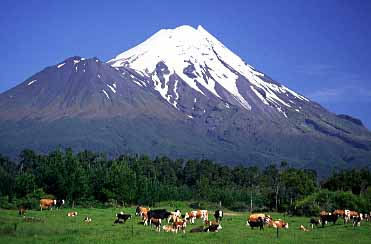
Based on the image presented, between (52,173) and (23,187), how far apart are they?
3639 millimetres

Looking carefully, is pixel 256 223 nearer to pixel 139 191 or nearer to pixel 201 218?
pixel 201 218

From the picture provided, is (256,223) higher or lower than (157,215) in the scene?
lower

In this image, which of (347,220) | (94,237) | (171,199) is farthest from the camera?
(171,199)

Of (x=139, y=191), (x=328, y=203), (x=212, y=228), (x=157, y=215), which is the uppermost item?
(x=139, y=191)

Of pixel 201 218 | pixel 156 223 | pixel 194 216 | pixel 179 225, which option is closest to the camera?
pixel 179 225

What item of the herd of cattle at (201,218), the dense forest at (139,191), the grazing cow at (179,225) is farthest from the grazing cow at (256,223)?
the dense forest at (139,191)

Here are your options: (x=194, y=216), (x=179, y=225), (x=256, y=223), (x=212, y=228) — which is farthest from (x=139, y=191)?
(x=212, y=228)

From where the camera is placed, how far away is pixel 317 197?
53.0m

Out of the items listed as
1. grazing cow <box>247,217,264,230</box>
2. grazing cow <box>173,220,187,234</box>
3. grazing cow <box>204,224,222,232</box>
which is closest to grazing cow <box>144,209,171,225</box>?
grazing cow <box>173,220,187,234</box>

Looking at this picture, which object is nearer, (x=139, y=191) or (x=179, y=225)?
(x=179, y=225)

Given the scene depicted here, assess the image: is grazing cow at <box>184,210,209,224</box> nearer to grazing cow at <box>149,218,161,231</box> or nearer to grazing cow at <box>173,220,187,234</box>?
grazing cow at <box>149,218,161,231</box>

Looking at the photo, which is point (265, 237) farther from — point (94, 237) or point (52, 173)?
point (52, 173)

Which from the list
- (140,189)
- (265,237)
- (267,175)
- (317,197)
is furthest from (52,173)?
(267,175)

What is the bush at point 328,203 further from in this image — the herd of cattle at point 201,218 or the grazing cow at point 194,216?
the grazing cow at point 194,216
